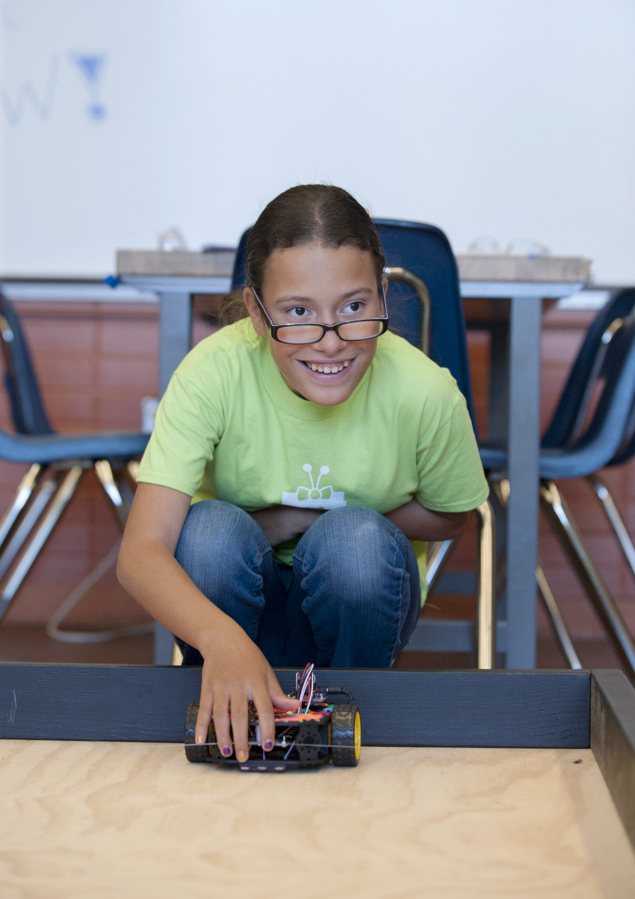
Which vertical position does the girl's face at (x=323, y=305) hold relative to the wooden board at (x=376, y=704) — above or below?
above

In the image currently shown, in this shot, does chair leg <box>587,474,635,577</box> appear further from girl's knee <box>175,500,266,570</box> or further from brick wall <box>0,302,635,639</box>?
girl's knee <box>175,500,266,570</box>

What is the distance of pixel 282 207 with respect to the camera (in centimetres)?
98

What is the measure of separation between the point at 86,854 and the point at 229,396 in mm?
571

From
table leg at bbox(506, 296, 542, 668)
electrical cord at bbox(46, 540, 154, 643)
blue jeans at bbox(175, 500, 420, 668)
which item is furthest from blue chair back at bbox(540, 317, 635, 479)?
electrical cord at bbox(46, 540, 154, 643)

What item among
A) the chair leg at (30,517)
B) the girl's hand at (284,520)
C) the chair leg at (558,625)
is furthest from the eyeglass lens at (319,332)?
the chair leg at (30,517)

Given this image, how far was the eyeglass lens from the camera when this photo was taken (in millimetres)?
917

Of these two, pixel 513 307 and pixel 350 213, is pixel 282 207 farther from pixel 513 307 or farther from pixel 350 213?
pixel 513 307

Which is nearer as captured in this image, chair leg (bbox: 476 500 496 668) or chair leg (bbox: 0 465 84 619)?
chair leg (bbox: 476 500 496 668)

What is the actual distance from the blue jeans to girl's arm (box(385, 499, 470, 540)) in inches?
2.8

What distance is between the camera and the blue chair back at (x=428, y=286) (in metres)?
1.22

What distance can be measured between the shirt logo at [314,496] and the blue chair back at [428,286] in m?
0.28

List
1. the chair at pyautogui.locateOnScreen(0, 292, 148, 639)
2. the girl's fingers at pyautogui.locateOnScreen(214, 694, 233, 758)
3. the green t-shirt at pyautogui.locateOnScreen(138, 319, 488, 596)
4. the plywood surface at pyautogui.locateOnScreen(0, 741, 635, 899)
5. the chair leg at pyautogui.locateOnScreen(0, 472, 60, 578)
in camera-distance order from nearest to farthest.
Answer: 1. the plywood surface at pyautogui.locateOnScreen(0, 741, 635, 899)
2. the girl's fingers at pyautogui.locateOnScreen(214, 694, 233, 758)
3. the green t-shirt at pyautogui.locateOnScreen(138, 319, 488, 596)
4. the chair at pyautogui.locateOnScreen(0, 292, 148, 639)
5. the chair leg at pyautogui.locateOnScreen(0, 472, 60, 578)

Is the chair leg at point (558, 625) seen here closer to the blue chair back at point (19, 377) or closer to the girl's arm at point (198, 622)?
the girl's arm at point (198, 622)

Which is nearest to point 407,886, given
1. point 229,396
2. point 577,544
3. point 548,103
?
point 229,396
